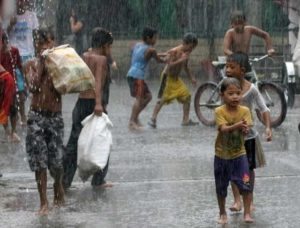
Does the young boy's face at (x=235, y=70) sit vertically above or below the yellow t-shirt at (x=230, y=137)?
above

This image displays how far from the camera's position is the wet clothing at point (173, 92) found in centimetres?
1548

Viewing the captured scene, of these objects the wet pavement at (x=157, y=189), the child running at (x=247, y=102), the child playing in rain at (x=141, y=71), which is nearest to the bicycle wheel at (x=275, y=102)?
the wet pavement at (x=157, y=189)

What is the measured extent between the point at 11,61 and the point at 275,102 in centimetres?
385

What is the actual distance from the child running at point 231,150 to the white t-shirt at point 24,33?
26.5ft

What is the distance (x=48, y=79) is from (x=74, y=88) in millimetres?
282

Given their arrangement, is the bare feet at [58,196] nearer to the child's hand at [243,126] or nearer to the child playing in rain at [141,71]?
the child's hand at [243,126]

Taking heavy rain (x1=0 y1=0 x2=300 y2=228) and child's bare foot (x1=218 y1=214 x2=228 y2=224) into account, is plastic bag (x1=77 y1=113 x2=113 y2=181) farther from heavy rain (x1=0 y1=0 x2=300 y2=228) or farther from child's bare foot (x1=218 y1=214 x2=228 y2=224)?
child's bare foot (x1=218 y1=214 x2=228 y2=224)

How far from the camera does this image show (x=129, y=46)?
26.2 meters

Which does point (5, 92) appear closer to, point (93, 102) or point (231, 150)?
point (93, 102)

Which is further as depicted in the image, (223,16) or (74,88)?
(223,16)

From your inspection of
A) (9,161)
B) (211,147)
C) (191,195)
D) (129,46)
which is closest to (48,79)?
(191,195)

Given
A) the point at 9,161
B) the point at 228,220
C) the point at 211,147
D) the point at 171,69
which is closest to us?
the point at 228,220

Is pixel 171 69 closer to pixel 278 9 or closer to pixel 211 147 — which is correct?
pixel 211 147

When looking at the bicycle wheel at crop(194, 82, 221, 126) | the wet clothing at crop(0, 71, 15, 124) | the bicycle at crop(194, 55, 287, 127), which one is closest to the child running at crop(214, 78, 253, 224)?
the wet clothing at crop(0, 71, 15, 124)
